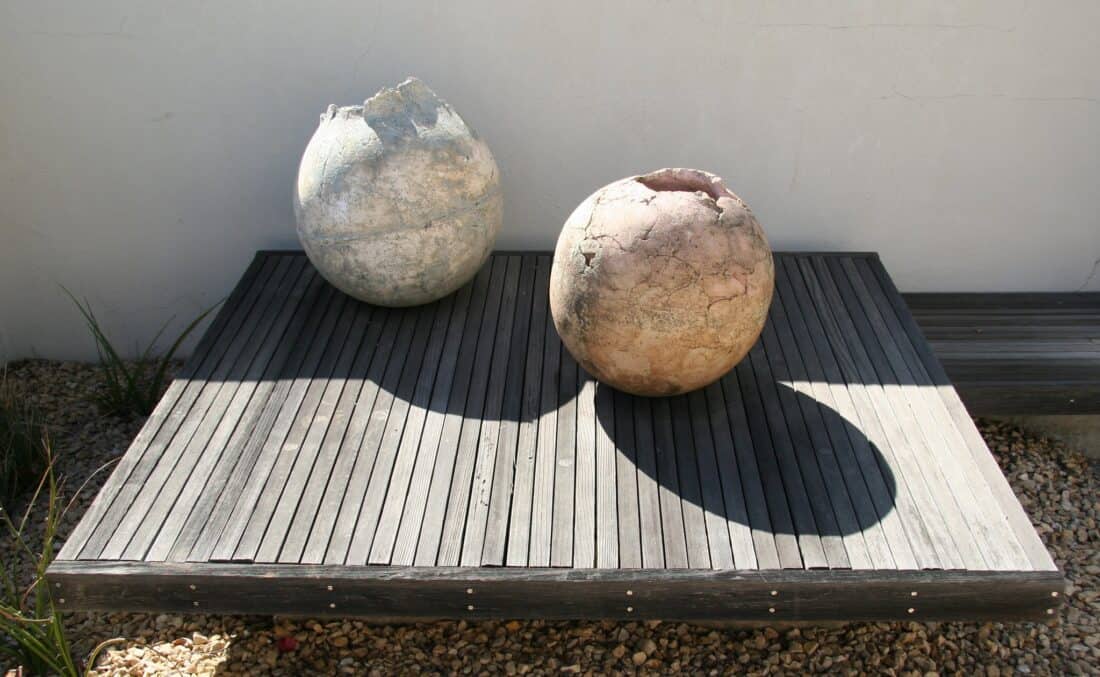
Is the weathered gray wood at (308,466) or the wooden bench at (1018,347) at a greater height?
the weathered gray wood at (308,466)

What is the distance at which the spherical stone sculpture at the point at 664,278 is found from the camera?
3.30 meters

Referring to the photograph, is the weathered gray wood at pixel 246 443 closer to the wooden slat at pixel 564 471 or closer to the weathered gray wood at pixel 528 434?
the weathered gray wood at pixel 528 434

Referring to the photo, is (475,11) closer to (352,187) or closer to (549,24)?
(549,24)

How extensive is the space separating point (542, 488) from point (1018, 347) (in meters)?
2.73

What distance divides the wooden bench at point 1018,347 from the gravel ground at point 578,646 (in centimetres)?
91

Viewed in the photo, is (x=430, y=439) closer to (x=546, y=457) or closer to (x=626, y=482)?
(x=546, y=457)

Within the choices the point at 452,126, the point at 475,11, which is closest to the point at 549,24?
the point at 475,11

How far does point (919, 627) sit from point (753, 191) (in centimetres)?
232

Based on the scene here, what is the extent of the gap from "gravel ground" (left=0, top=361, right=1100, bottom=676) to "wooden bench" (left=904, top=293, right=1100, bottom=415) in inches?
36.0

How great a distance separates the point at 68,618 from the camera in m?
3.81

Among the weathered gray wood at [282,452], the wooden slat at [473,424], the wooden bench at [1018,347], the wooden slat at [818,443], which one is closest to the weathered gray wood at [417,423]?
the wooden slat at [473,424]

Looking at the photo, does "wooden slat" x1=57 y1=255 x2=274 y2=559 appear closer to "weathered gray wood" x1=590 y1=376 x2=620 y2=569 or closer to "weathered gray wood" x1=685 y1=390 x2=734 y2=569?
"weathered gray wood" x1=590 y1=376 x2=620 y2=569

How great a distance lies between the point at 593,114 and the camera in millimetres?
4617

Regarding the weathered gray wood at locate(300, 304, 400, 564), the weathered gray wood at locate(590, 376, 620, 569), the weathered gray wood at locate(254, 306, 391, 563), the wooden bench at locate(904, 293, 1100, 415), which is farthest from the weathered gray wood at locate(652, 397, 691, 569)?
the wooden bench at locate(904, 293, 1100, 415)
